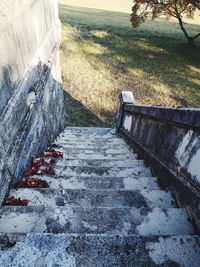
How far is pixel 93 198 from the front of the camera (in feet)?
9.36

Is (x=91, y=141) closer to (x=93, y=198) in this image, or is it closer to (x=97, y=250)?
(x=93, y=198)

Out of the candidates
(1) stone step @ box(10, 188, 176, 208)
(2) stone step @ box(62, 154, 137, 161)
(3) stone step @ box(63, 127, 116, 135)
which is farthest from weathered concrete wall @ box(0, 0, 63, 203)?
(3) stone step @ box(63, 127, 116, 135)

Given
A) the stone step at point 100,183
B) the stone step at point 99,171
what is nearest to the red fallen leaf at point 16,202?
the stone step at point 100,183

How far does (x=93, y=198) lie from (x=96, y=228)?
0.59 metres

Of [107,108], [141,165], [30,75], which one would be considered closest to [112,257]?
[141,165]

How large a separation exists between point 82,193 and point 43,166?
116cm

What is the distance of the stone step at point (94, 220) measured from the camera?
2262 millimetres

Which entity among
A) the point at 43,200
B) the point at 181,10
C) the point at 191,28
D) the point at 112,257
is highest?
the point at 112,257

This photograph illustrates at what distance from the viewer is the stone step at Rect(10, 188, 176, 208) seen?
2744 millimetres

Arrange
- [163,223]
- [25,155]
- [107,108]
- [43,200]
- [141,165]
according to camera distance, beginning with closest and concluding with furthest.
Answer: [163,223] → [43,200] → [25,155] → [141,165] → [107,108]

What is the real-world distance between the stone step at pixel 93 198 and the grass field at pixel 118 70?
7974 millimetres

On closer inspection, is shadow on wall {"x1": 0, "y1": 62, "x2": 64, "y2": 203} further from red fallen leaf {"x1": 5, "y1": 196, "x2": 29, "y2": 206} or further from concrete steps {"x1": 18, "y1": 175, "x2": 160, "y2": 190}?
concrete steps {"x1": 18, "y1": 175, "x2": 160, "y2": 190}

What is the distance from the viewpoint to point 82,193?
291 centimetres

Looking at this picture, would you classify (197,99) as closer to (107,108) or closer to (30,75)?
(107,108)
